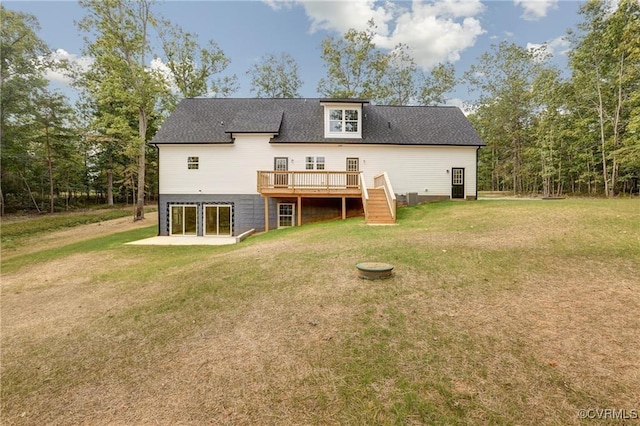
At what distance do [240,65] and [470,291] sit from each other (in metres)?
33.6

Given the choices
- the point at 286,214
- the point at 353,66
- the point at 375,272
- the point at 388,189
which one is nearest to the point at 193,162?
the point at 286,214

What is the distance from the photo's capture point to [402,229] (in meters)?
Result: 11.8

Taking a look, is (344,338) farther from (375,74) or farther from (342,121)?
(375,74)

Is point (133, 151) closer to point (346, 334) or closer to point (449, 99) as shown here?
point (346, 334)

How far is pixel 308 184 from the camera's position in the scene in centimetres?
1689

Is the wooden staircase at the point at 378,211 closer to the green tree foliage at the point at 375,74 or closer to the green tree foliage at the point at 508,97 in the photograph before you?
the green tree foliage at the point at 375,74

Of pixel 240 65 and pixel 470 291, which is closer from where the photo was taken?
pixel 470 291

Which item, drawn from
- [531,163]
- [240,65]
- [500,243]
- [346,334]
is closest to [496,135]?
[531,163]

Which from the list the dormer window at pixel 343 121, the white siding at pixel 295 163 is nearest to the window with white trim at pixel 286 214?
the white siding at pixel 295 163

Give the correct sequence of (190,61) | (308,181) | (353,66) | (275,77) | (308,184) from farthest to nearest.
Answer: (275,77), (353,66), (190,61), (308,181), (308,184)

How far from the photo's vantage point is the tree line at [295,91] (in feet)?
72.3

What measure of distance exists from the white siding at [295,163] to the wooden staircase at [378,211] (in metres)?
3.38

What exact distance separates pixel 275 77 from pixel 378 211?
2682 cm

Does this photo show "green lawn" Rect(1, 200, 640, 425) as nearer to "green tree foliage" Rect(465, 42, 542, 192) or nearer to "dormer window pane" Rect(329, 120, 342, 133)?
"dormer window pane" Rect(329, 120, 342, 133)
